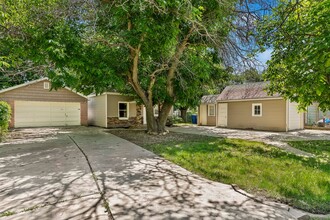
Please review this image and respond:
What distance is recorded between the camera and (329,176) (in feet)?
14.5

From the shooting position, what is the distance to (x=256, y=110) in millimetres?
15250

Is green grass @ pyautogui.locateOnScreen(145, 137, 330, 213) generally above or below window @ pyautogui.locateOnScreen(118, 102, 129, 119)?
below

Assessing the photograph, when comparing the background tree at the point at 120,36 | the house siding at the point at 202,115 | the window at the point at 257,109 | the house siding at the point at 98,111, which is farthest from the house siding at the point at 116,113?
the window at the point at 257,109

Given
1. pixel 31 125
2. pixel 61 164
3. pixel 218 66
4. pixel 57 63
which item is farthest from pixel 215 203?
pixel 31 125

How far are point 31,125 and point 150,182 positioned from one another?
1534 centimetres

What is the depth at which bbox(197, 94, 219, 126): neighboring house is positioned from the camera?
18969 millimetres

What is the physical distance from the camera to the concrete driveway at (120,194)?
9.27ft

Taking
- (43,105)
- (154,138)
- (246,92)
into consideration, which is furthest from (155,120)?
(43,105)

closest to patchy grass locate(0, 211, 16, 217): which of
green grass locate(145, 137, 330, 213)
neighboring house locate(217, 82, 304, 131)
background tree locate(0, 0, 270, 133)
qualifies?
green grass locate(145, 137, 330, 213)

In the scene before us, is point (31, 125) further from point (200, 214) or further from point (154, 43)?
point (200, 214)

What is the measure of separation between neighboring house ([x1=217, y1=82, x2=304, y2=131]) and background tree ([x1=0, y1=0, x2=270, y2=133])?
6.22m

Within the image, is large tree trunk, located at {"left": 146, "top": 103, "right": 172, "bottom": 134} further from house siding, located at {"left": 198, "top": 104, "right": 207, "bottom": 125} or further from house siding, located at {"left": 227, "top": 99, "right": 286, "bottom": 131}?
house siding, located at {"left": 198, "top": 104, "right": 207, "bottom": 125}

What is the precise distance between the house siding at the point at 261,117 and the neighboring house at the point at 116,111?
7647 mm

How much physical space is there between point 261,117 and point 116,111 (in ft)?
35.7
